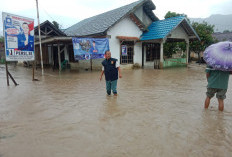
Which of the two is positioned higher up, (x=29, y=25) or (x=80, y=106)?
(x=29, y=25)

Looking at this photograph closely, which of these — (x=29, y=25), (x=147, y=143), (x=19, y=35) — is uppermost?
(x=29, y=25)

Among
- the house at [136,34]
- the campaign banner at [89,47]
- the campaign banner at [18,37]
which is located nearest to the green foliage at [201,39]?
the house at [136,34]

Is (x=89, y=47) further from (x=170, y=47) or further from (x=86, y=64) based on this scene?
(x=170, y=47)

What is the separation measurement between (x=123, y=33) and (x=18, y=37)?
28.0 ft

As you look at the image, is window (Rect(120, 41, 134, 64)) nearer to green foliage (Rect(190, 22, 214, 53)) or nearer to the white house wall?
the white house wall

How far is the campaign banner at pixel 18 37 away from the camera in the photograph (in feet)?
23.2

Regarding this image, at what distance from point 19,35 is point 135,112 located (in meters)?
6.22

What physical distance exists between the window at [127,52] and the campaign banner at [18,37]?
7.69 m

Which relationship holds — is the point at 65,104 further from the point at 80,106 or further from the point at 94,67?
the point at 94,67

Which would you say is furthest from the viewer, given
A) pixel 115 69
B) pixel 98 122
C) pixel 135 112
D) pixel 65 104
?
pixel 115 69

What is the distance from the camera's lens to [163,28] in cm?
1473

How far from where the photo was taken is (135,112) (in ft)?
13.8

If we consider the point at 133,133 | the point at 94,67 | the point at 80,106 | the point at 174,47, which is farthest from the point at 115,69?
the point at 174,47

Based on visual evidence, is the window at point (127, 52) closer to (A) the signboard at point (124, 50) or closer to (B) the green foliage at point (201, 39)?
(A) the signboard at point (124, 50)
